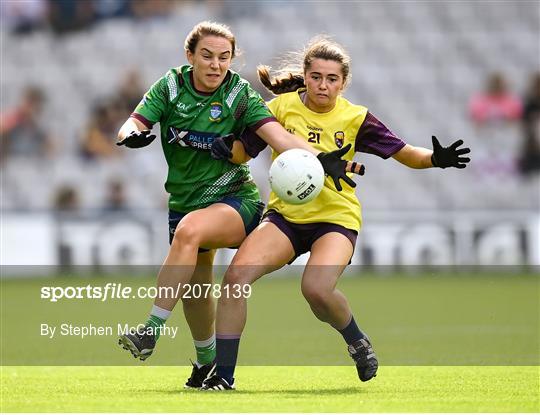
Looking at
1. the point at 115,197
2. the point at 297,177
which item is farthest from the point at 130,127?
the point at 115,197

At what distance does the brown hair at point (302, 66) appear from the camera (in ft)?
24.1

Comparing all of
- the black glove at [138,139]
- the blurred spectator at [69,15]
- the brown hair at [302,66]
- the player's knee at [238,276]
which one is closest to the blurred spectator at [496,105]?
the blurred spectator at [69,15]

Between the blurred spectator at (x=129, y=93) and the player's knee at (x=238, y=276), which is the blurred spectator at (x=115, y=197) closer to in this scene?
the blurred spectator at (x=129, y=93)

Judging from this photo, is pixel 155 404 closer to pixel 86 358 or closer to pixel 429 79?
pixel 86 358

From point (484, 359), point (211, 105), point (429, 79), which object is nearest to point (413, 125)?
point (429, 79)

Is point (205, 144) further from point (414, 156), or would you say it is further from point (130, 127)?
point (414, 156)

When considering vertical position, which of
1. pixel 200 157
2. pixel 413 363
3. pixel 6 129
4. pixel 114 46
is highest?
pixel 114 46

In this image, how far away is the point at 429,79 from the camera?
73.6ft

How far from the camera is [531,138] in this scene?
21047 mm

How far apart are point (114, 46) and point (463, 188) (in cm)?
703

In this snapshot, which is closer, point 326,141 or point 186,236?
point 186,236

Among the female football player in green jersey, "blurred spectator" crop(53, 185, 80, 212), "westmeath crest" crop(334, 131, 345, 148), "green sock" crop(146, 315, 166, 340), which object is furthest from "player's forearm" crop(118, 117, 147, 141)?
"blurred spectator" crop(53, 185, 80, 212)

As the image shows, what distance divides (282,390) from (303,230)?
1001 millimetres

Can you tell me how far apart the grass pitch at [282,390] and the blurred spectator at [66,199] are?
Answer: 456 inches
